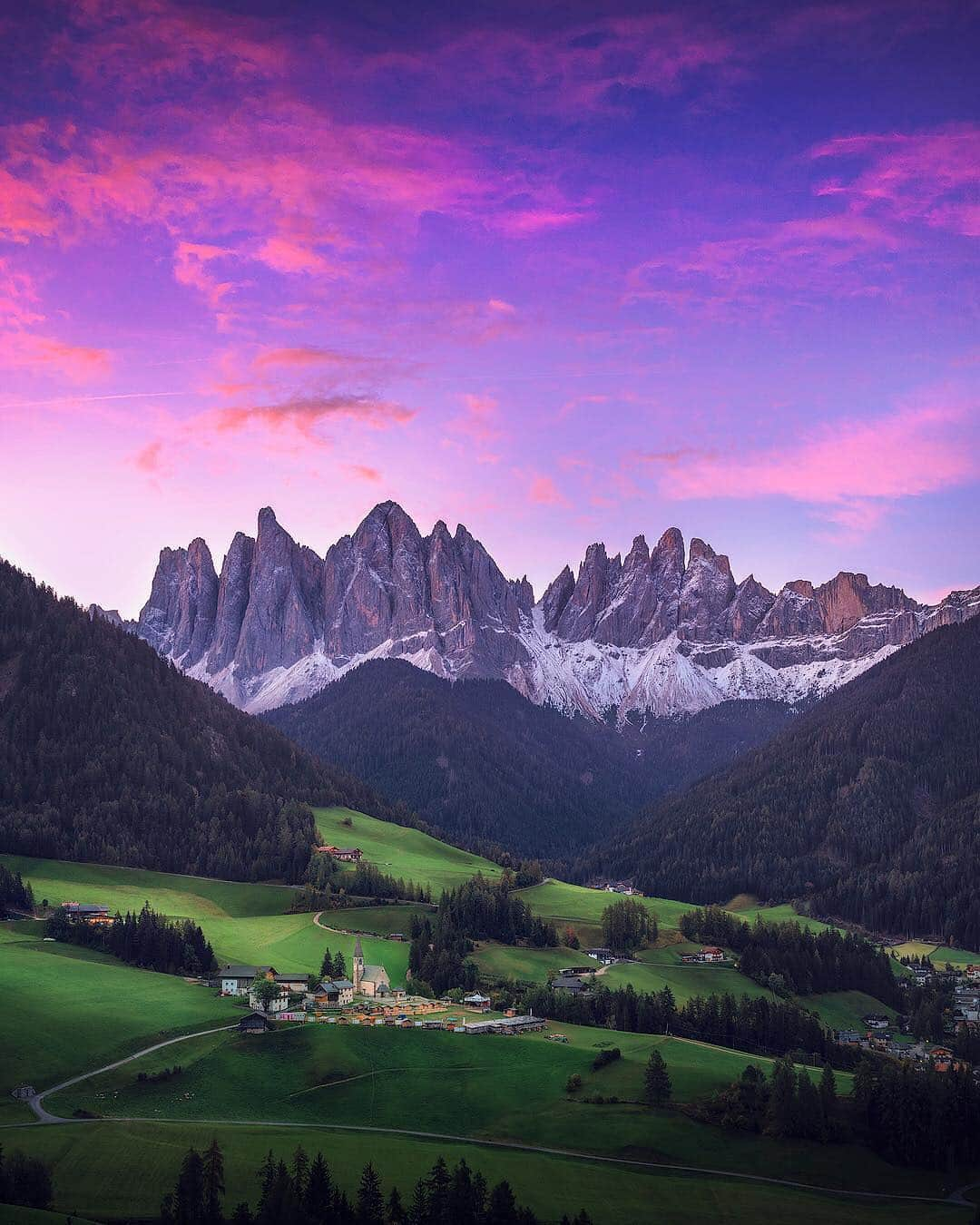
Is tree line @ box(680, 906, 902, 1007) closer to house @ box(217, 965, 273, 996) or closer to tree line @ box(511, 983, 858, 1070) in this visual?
tree line @ box(511, 983, 858, 1070)

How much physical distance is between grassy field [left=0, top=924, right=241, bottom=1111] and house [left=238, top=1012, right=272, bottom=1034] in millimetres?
3806

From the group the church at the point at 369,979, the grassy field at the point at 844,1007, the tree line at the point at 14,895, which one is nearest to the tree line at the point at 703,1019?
the church at the point at 369,979

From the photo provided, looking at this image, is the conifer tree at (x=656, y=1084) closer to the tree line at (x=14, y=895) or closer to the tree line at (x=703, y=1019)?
the tree line at (x=703, y=1019)

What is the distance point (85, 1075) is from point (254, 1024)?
14849 mm

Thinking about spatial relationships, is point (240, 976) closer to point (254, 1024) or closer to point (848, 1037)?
point (254, 1024)

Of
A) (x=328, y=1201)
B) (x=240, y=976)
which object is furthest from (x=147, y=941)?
(x=328, y=1201)

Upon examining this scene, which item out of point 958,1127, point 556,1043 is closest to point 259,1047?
point 556,1043

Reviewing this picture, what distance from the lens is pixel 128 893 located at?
187 metres

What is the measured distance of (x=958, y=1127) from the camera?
336 feet

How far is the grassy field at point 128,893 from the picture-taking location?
179 meters

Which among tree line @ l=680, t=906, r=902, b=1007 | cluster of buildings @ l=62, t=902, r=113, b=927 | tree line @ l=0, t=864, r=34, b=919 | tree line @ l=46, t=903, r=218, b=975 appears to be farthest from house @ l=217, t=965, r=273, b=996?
tree line @ l=680, t=906, r=902, b=1007

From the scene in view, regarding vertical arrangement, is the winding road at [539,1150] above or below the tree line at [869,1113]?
below

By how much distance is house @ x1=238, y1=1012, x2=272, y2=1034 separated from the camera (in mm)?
115188

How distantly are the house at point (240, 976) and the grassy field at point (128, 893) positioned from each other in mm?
33039
